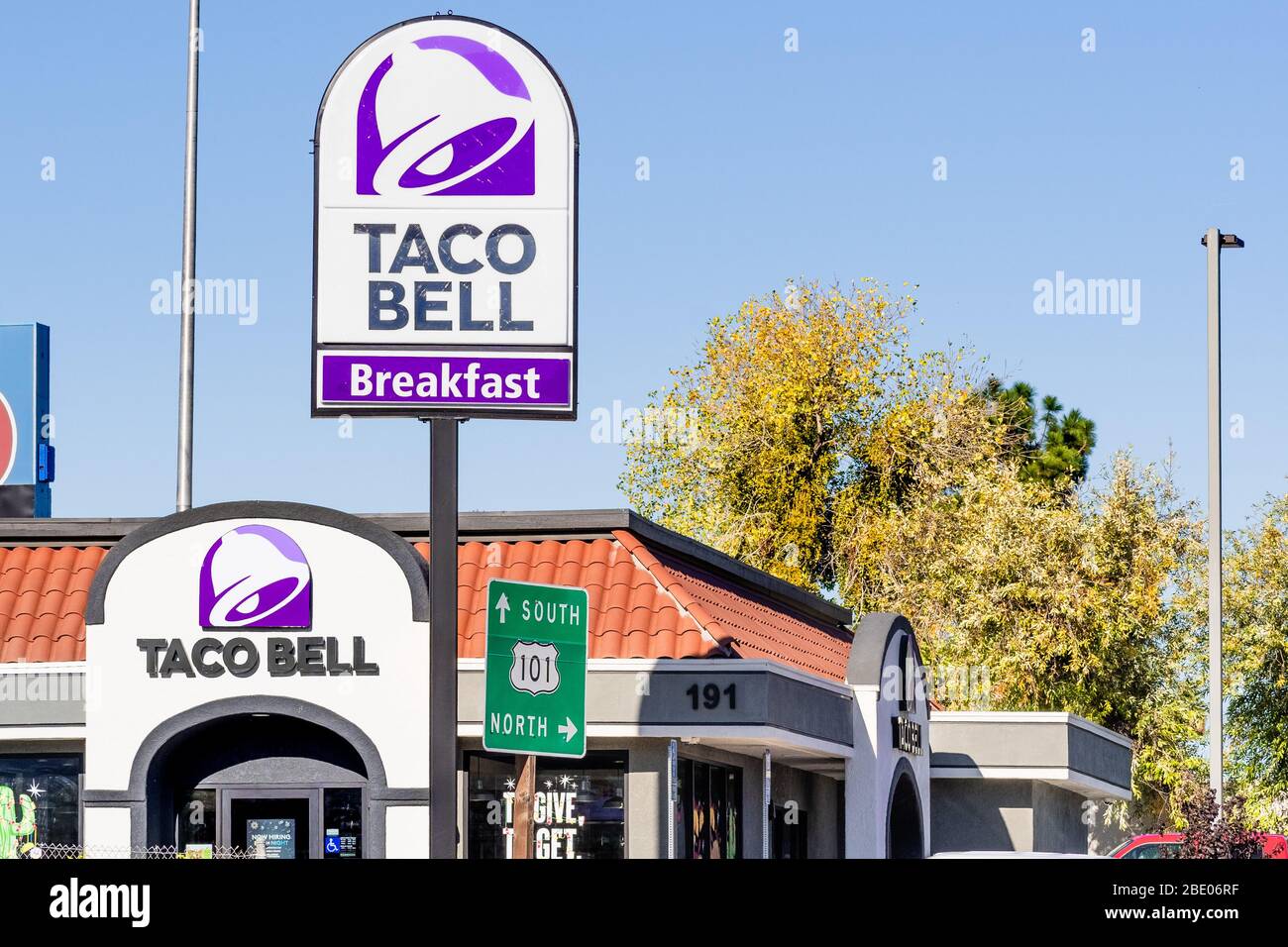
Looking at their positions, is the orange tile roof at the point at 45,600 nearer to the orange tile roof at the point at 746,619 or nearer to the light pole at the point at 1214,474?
the orange tile roof at the point at 746,619

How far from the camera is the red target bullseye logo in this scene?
2769cm

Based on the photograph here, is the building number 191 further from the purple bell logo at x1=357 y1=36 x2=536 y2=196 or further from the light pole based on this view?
the light pole

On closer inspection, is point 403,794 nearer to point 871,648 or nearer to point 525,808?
point 525,808

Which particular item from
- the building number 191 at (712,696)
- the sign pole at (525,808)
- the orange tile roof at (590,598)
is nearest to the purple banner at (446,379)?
the sign pole at (525,808)

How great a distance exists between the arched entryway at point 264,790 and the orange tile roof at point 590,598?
77.0 inches

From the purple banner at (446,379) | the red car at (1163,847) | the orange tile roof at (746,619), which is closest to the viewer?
the purple banner at (446,379)

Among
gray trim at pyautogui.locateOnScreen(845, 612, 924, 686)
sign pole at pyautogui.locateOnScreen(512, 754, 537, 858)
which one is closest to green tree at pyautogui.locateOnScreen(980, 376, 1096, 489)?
gray trim at pyautogui.locateOnScreen(845, 612, 924, 686)

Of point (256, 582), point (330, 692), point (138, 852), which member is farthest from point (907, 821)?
point (138, 852)

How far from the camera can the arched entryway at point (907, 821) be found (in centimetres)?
2948

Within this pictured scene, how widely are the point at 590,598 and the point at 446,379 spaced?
8764 millimetres

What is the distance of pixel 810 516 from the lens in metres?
53.0
